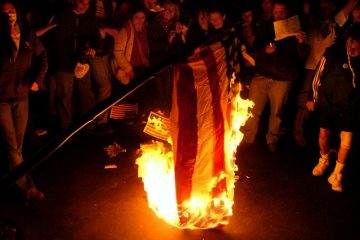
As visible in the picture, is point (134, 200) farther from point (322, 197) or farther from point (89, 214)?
point (322, 197)

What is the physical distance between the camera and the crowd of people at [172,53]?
6.13 metres

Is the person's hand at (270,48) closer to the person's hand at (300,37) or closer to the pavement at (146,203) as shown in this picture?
the person's hand at (300,37)

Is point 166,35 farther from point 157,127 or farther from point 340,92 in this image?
point 340,92

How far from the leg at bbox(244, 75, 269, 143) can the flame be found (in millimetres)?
2263

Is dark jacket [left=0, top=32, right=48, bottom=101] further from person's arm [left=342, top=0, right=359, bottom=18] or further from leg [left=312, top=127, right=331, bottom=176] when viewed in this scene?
person's arm [left=342, top=0, right=359, bottom=18]

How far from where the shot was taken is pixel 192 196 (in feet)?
17.0

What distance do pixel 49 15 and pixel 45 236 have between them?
4.08m

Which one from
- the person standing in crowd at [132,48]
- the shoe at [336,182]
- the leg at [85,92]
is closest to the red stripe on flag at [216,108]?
A: the shoe at [336,182]

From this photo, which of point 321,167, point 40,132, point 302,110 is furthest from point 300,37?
point 40,132

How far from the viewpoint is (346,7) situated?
778 centimetres

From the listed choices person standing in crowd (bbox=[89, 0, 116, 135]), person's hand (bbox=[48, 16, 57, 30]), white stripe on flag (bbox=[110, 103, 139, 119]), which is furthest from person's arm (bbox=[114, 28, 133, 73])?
white stripe on flag (bbox=[110, 103, 139, 119])

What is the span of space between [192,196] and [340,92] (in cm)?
300

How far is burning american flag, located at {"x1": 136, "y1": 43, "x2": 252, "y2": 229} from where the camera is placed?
4.68 metres

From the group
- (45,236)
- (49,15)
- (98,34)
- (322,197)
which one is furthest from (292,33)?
(45,236)
